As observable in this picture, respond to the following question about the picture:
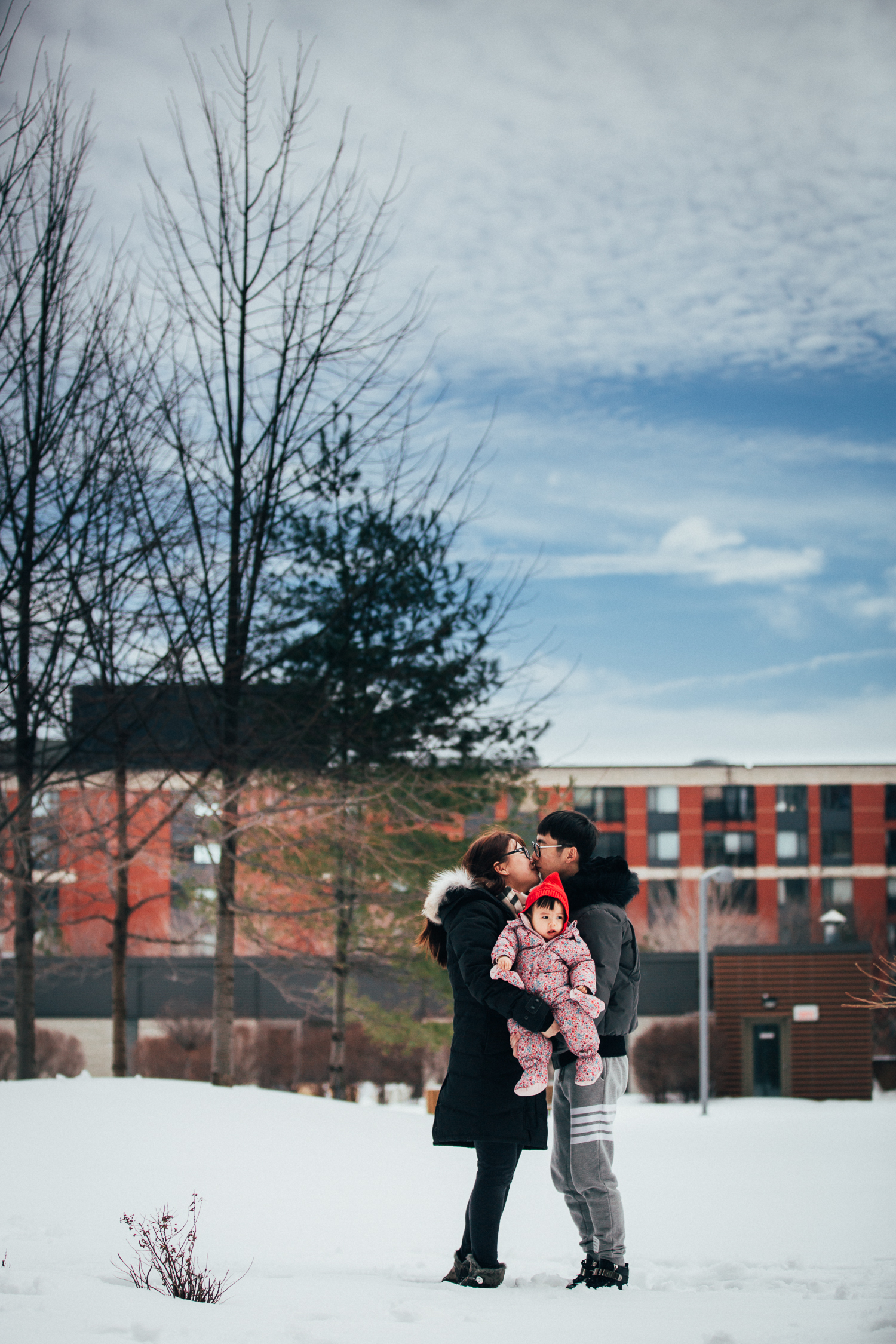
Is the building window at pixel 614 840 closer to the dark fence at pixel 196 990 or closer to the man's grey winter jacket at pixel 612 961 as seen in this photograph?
the dark fence at pixel 196 990

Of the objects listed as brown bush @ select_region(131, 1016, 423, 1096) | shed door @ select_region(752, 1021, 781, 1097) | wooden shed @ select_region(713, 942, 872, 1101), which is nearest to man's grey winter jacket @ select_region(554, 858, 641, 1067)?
brown bush @ select_region(131, 1016, 423, 1096)

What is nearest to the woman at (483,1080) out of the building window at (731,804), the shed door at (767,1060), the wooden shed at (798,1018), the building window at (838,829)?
the wooden shed at (798,1018)

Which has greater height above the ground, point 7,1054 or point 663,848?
point 663,848

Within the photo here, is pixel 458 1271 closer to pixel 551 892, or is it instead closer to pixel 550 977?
pixel 550 977

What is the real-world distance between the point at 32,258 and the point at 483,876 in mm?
6131

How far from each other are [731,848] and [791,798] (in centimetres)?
389

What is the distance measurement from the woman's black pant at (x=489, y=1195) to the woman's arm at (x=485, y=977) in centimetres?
48

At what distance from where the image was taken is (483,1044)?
408 centimetres

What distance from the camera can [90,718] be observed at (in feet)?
32.3

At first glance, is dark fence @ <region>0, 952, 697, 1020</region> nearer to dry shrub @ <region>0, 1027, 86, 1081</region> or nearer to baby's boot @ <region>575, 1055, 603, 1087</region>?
dry shrub @ <region>0, 1027, 86, 1081</region>

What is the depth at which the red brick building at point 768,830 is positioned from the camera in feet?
178

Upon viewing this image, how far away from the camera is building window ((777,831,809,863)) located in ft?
180

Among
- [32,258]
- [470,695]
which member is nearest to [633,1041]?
[470,695]

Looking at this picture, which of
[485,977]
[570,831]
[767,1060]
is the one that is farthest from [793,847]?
[485,977]
